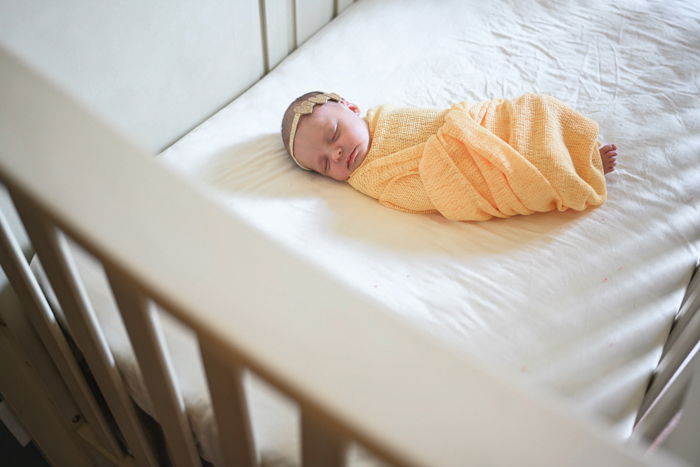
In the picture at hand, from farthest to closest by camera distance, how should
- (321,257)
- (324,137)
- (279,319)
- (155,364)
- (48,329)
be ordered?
1. (324,137)
2. (321,257)
3. (48,329)
4. (155,364)
5. (279,319)

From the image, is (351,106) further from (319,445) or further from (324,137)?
(319,445)

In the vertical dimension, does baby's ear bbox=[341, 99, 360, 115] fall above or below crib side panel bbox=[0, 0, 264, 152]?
below

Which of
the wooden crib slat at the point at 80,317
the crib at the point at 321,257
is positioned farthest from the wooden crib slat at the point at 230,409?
the wooden crib slat at the point at 80,317

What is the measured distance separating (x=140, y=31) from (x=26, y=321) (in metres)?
0.53

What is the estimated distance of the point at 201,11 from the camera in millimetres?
1080

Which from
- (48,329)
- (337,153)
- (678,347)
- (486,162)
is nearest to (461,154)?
(486,162)

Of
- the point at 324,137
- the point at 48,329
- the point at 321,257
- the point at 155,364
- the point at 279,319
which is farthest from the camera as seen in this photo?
the point at 324,137

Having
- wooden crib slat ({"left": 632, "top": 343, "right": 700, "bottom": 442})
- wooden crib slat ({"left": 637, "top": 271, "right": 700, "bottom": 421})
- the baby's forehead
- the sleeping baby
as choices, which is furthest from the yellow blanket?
wooden crib slat ({"left": 632, "top": 343, "right": 700, "bottom": 442})

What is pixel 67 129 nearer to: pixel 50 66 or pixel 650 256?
pixel 50 66

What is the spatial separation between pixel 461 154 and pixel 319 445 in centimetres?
75

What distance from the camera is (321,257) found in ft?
3.10

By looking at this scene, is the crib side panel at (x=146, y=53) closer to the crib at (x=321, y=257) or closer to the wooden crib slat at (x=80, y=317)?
the crib at (x=321, y=257)

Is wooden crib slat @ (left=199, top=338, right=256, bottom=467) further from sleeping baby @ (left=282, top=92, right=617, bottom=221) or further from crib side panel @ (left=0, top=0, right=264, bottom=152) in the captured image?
sleeping baby @ (left=282, top=92, right=617, bottom=221)

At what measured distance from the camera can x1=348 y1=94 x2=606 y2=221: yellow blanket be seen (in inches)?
38.5
